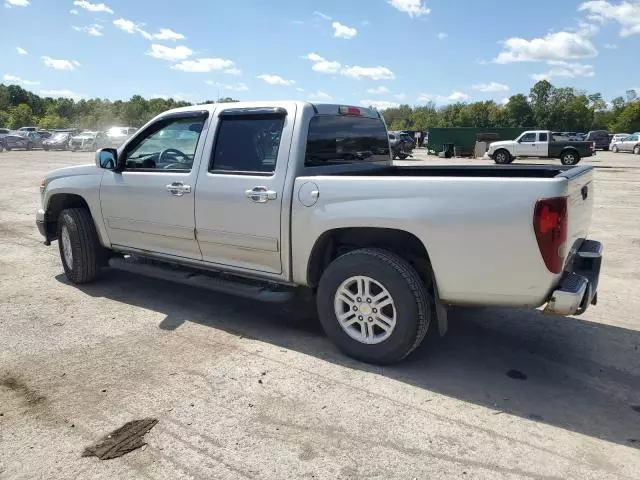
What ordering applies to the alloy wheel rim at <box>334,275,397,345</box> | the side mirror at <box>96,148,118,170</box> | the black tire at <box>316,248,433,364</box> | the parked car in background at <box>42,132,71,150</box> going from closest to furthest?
1. the black tire at <box>316,248,433,364</box>
2. the alloy wheel rim at <box>334,275,397,345</box>
3. the side mirror at <box>96,148,118,170</box>
4. the parked car in background at <box>42,132,71,150</box>

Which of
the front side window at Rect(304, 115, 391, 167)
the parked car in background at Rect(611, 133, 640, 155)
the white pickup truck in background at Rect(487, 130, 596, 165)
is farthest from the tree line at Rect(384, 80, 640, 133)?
the front side window at Rect(304, 115, 391, 167)

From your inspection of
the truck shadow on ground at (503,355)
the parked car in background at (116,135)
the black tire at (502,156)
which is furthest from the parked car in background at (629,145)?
the truck shadow on ground at (503,355)

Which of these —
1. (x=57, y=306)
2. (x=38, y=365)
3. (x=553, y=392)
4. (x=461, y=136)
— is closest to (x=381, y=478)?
(x=553, y=392)

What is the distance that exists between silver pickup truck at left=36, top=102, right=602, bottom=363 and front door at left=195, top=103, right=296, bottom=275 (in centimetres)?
1

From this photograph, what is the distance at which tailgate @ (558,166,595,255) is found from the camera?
327 centimetres

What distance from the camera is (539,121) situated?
98.7m

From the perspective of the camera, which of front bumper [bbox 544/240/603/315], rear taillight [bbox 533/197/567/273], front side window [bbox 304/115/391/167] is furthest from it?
front side window [bbox 304/115/391/167]

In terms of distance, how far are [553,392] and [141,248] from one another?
3827mm

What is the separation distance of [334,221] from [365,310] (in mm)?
683

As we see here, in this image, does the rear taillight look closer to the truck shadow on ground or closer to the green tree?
the truck shadow on ground

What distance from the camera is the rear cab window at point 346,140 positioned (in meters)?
4.20

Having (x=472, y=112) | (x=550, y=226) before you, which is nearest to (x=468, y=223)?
(x=550, y=226)

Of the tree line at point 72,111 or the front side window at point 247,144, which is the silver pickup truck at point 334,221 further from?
the tree line at point 72,111

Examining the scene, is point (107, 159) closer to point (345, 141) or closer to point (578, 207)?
point (345, 141)
